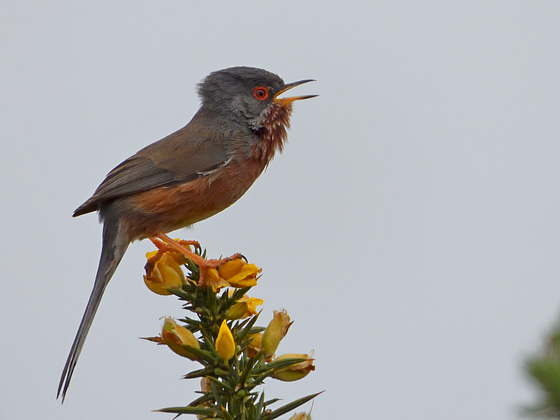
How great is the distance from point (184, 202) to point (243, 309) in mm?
2595

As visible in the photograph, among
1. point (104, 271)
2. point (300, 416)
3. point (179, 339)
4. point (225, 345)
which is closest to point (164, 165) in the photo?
point (104, 271)

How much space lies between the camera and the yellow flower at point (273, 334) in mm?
2463

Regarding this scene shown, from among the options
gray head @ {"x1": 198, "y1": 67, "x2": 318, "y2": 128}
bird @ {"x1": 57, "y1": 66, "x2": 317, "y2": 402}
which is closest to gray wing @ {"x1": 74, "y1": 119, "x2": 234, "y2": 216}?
bird @ {"x1": 57, "y1": 66, "x2": 317, "y2": 402}

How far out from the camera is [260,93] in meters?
5.82

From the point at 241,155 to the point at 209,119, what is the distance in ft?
2.24

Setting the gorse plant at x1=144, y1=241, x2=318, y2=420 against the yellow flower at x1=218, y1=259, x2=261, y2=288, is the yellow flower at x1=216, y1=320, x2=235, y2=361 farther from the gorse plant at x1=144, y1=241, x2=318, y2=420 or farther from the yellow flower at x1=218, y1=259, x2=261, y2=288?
the yellow flower at x1=218, y1=259, x2=261, y2=288

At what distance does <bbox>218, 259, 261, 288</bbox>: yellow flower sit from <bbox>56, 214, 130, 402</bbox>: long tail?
136 cm

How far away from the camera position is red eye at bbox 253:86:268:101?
5801mm

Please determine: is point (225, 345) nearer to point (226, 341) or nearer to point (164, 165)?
point (226, 341)

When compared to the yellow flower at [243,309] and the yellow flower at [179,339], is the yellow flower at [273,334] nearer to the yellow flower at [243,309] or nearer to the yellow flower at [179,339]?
the yellow flower at [243,309]

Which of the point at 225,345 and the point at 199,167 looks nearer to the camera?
the point at 225,345

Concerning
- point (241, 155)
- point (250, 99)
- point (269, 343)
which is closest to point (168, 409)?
point (269, 343)

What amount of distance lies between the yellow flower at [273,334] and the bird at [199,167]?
80.9 inches

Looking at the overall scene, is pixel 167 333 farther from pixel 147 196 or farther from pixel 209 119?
pixel 209 119
